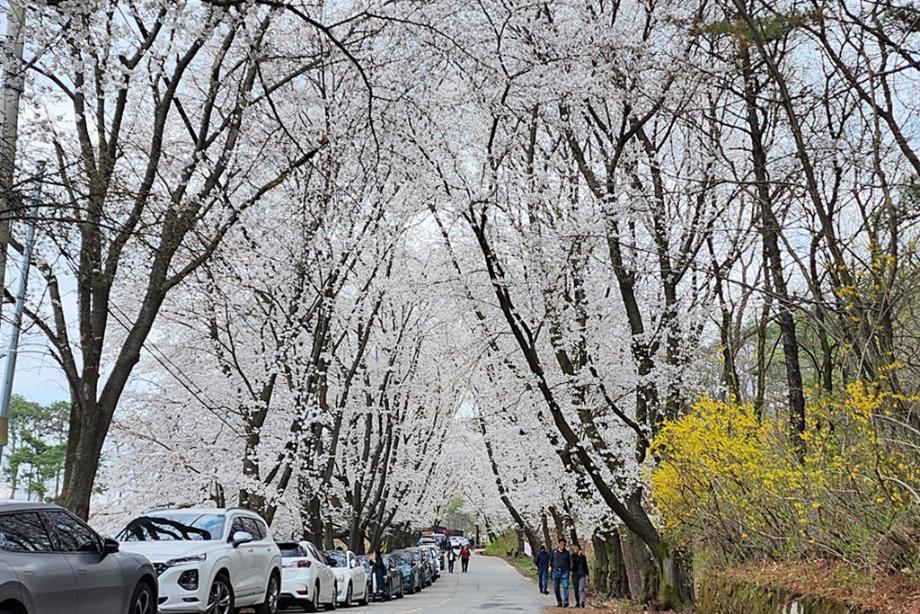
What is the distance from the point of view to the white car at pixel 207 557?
12.8 meters

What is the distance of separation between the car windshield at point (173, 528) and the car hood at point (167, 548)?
280 millimetres

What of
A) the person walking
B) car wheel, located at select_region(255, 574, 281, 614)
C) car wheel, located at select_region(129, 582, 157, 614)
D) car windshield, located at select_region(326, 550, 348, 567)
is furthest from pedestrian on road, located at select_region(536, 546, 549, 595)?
car wheel, located at select_region(129, 582, 157, 614)

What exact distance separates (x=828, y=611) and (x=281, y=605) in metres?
15.4

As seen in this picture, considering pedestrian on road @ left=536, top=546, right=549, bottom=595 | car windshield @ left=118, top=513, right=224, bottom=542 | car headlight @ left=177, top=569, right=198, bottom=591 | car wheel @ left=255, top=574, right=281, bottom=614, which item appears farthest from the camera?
pedestrian on road @ left=536, top=546, right=549, bottom=595

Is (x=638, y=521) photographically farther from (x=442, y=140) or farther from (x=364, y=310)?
(x=364, y=310)

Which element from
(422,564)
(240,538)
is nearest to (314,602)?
(240,538)

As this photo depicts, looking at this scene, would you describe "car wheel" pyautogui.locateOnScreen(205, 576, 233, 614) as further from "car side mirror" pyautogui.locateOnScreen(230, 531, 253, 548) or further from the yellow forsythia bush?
the yellow forsythia bush

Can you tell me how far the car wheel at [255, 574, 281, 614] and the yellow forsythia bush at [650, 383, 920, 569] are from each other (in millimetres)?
6598

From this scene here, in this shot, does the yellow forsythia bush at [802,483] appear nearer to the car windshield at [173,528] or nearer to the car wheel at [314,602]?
the car windshield at [173,528]

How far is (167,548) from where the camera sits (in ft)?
43.7

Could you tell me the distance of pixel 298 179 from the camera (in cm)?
2245

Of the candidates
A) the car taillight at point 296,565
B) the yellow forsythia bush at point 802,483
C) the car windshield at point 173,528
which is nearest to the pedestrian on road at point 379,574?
the car taillight at point 296,565

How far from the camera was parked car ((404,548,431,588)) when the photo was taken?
39.7 metres

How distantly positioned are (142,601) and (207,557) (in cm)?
295
